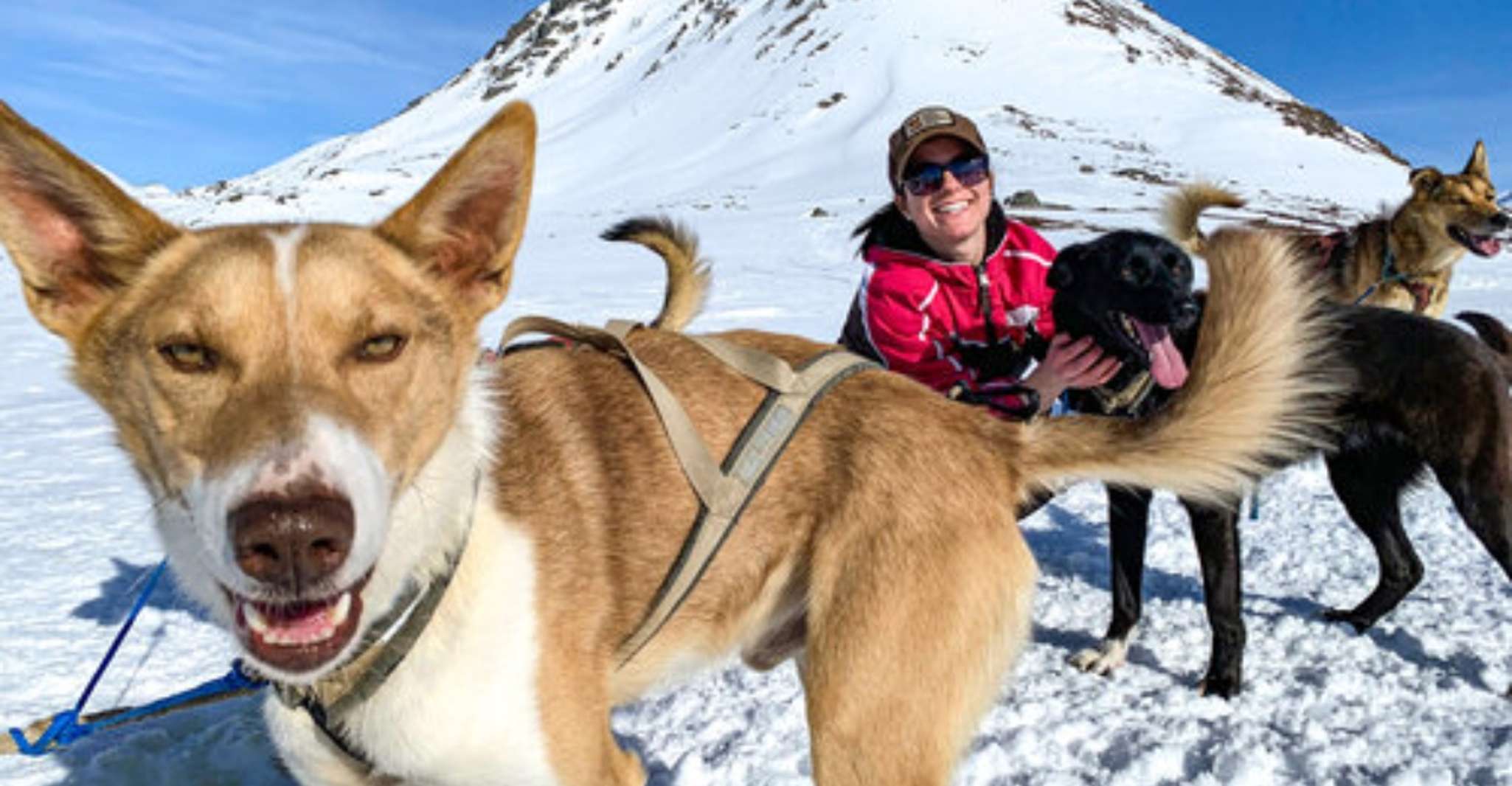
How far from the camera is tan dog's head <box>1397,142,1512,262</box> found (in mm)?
7586

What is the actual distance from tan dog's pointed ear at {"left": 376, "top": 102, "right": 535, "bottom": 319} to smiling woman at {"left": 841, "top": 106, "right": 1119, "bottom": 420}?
2219 mm

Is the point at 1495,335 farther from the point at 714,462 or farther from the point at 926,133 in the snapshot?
the point at 714,462

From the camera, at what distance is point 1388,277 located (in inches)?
274

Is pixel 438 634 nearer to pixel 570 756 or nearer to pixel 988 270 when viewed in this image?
pixel 570 756

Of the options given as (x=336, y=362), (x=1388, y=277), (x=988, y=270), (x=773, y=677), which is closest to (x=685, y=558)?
(x=336, y=362)

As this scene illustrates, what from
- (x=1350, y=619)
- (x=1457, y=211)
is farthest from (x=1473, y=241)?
(x=1350, y=619)

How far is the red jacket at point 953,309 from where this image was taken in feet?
13.4

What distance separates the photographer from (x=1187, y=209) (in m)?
5.25

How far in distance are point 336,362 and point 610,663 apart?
37.0 inches

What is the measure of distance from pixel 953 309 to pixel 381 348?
9.11 ft

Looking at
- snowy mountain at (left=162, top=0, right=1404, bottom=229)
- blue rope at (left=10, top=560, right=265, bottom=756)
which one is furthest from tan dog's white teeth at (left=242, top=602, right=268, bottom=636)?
snowy mountain at (left=162, top=0, right=1404, bottom=229)

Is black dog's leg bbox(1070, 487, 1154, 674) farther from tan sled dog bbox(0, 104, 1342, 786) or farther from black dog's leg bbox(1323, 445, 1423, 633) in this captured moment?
tan sled dog bbox(0, 104, 1342, 786)

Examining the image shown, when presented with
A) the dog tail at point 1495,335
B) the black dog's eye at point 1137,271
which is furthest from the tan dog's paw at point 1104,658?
the dog tail at point 1495,335

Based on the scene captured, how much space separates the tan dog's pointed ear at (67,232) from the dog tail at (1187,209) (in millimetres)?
4741
